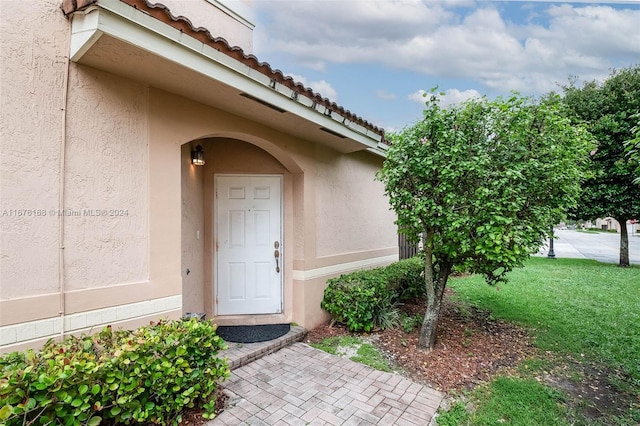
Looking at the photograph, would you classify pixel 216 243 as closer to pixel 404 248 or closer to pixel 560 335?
pixel 560 335

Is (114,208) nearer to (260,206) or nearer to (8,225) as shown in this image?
(8,225)

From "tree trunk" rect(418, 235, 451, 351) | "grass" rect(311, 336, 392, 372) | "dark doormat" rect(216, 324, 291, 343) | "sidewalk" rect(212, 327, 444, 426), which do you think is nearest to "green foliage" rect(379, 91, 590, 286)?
"tree trunk" rect(418, 235, 451, 351)

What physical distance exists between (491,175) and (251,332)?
169 inches

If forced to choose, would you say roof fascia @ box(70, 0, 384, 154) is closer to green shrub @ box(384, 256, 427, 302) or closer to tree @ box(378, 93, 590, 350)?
tree @ box(378, 93, 590, 350)

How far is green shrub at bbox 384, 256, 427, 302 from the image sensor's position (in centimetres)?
668

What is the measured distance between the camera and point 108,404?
244 centimetres

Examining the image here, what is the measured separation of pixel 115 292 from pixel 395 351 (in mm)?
3911

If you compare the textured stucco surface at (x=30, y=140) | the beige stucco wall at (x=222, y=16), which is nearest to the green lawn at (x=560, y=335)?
the textured stucco surface at (x=30, y=140)

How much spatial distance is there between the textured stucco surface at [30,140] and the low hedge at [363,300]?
4.05 metres

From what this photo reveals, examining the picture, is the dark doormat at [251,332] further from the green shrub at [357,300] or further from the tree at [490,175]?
the tree at [490,175]

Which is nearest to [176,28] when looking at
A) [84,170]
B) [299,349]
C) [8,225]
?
[84,170]

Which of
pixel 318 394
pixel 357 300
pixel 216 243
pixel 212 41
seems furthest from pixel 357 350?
pixel 212 41

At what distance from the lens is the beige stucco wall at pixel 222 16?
4.75 metres

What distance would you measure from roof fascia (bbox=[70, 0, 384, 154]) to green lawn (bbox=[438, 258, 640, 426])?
4208 mm
